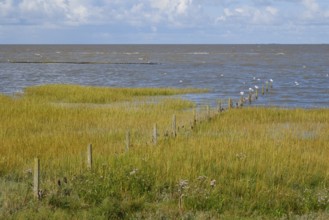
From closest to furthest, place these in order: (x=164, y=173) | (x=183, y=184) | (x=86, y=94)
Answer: (x=183, y=184) < (x=164, y=173) < (x=86, y=94)

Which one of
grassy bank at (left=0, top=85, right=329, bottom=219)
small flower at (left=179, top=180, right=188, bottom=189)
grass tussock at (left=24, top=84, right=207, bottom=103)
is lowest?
grass tussock at (left=24, top=84, right=207, bottom=103)

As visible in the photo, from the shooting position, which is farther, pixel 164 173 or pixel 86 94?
pixel 86 94

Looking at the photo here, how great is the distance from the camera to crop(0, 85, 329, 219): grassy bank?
427 inches

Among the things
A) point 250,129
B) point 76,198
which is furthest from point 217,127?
point 76,198

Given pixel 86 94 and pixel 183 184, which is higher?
pixel 183 184

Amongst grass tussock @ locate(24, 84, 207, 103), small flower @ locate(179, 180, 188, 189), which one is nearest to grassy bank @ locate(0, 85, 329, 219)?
small flower @ locate(179, 180, 188, 189)

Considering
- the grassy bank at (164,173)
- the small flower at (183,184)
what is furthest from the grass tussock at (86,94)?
the small flower at (183,184)

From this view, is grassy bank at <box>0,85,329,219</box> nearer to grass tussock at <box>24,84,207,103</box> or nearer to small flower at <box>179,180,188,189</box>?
small flower at <box>179,180,188,189</box>

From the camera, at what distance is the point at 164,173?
12914 millimetres

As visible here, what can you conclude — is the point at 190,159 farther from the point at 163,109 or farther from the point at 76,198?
the point at 163,109

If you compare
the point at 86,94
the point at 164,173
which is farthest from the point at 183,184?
the point at 86,94

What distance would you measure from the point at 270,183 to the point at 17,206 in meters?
6.11

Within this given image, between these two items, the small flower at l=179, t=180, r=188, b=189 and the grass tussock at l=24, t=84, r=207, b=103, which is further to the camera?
the grass tussock at l=24, t=84, r=207, b=103

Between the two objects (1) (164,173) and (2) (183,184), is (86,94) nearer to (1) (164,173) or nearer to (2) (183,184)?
(1) (164,173)
